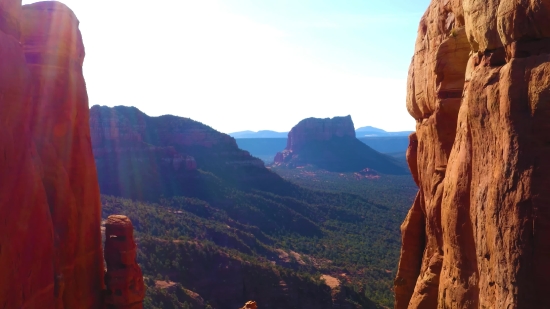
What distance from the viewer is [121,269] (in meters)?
14.9

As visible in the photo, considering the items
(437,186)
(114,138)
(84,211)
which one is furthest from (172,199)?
(437,186)

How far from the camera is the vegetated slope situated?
5069cm

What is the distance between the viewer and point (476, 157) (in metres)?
8.27

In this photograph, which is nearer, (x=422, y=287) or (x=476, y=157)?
(x=476, y=157)

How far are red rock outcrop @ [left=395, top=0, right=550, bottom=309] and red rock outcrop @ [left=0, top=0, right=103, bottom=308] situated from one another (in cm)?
927

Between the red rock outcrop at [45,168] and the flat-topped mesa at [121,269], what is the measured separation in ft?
1.56

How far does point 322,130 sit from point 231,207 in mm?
123445

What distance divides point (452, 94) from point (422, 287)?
488cm

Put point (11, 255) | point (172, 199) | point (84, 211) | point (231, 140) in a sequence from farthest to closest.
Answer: point (231, 140) < point (172, 199) < point (84, 211) < point (11, 255)

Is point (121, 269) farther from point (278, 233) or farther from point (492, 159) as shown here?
point (278, 233)

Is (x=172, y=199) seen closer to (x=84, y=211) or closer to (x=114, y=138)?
(x=114, y=138)

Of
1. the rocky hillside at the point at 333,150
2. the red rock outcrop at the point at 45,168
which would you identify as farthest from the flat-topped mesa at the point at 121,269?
the rocky hillside at the point at 333,150

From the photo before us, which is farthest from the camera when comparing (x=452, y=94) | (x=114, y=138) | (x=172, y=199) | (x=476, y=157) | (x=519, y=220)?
(x=114, y=138)

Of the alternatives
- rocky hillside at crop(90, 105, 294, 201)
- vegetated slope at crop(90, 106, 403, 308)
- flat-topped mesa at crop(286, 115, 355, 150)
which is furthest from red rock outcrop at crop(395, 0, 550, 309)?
flat-topped mesa at crop(286, 115, 355, 150)
